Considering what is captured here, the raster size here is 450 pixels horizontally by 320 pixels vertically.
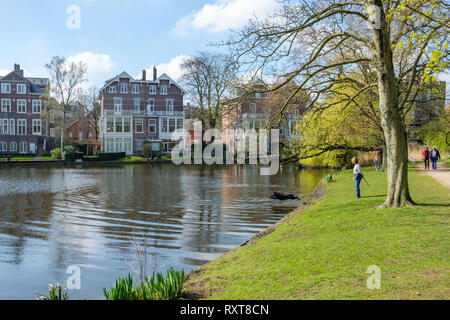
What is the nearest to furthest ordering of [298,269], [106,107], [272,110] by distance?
[298,269] → [272,110] → [106,107]

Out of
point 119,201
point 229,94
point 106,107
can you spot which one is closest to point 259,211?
point 229,94

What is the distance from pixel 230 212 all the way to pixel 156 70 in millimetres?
60019

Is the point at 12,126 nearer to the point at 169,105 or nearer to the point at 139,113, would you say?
the point at 139,113

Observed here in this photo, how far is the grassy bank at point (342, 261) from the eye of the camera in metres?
5.70

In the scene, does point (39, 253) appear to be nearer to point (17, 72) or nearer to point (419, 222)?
point (419, 222)

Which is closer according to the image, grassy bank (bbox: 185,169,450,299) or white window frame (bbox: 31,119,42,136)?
grassy bank (bbox: 185,169,450,299)

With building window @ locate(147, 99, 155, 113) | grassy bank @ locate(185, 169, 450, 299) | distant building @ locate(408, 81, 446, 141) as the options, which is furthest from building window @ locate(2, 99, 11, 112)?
grassy bank @ locate(185, 169, 450, 299)

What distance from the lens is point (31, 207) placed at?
17859mm

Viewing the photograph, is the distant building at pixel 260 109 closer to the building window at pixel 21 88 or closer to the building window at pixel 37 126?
the building window at pixel 37 126

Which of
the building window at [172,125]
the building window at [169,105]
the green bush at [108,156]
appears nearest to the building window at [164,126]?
the building window at [172,125]

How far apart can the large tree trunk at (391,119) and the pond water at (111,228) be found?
171 inches

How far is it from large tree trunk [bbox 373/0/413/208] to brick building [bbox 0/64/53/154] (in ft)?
225

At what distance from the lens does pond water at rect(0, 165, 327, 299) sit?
8867 millimetres

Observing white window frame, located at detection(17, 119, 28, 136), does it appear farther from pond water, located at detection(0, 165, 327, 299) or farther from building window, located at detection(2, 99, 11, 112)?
pond water, located at detection(0, 165, 327, 299)
